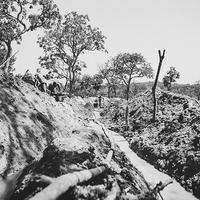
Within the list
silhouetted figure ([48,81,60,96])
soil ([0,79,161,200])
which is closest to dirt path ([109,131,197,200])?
soil ([0,79,161,200])

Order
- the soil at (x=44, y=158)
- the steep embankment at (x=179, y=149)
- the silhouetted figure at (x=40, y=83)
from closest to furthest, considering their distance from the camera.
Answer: the soil at (x=44, y=158) → the steep embankment at (x=179, y=149) → the silhouetted figure at (x=40, y=83)

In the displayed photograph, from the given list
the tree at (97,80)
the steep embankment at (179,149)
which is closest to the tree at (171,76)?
the tree at (97,80)

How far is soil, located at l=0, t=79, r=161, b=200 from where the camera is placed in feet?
9.42

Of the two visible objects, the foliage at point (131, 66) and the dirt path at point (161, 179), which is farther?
the foliage at point (131, 66)

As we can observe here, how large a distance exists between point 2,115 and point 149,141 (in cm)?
744

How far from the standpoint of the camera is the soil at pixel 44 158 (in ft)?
9.42

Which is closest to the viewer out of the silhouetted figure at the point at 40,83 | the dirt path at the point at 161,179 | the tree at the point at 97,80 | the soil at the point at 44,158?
the soil at the point at 44,158

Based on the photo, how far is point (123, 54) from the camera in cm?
3219

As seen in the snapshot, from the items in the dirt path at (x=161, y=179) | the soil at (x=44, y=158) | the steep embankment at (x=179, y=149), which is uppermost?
the soil at (x=44, y=158)

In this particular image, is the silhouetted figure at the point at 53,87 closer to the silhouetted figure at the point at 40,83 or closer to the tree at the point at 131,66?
the silhouetted figure at the point at 40,83

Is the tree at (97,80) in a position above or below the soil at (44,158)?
above

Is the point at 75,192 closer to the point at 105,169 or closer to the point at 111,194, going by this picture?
the point at 111,194

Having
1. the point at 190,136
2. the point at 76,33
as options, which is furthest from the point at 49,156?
the point at 76,33

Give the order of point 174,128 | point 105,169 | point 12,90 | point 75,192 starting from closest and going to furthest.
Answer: point 75,192, point 105,169, point 12,90, point 174,128
